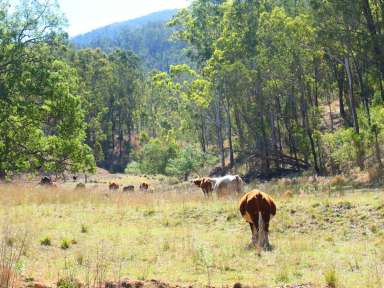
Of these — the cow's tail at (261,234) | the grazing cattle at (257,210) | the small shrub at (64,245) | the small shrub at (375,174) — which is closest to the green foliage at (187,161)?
the small shrub at (375,174)

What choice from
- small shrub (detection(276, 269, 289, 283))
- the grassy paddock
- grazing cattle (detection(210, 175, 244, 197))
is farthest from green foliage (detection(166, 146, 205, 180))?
small shrub (detection(276, 269, 289, 283))

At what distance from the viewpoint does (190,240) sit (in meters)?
14.1

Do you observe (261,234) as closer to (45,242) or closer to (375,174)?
(45,242)

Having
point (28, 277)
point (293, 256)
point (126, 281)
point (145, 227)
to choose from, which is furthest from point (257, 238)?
point (28, 277)

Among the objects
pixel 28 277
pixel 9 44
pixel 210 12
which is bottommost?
pixel 28 277

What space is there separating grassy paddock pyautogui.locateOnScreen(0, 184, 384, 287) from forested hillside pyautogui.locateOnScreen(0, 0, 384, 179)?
944 cm

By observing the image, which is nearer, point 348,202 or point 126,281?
point 126,281

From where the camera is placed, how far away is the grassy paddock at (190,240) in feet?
33.8

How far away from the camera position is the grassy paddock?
1029 cm

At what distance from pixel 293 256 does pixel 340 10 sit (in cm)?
2415

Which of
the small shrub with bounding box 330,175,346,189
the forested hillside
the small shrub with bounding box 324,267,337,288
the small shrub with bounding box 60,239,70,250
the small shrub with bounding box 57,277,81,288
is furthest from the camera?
the forested hillside

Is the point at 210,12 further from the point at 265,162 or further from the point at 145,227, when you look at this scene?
the point at 145,227

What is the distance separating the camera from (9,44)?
98.9ft

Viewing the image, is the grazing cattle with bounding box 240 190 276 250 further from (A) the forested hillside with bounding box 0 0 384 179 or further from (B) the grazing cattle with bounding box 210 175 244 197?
(A) the forested hillside with bounding box 0 0 384 179
